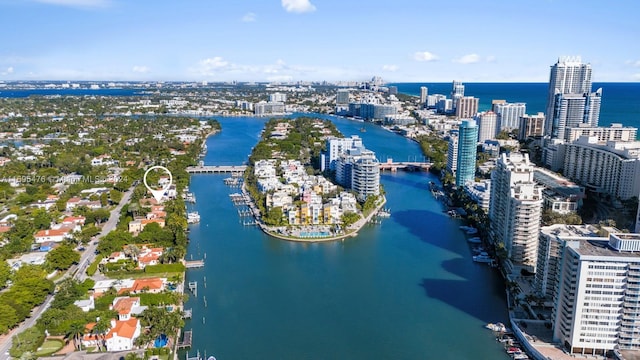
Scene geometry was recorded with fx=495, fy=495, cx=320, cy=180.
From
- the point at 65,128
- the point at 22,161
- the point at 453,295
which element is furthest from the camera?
the point at 65,128

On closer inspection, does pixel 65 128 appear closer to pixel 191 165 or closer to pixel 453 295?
pixel 191 165

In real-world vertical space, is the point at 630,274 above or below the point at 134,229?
above

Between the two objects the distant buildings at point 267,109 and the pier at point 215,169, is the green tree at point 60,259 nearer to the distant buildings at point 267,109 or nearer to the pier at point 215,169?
the pier at point 215,169

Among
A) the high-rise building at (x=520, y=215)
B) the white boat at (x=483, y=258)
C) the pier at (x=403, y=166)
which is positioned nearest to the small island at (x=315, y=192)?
the pier at (x=403, y=166)

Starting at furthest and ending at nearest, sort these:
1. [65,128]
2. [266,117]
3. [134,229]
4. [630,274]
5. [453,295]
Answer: [266,117], [65,128], [134,229], [453,295], [630,274]

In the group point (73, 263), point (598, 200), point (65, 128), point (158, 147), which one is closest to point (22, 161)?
point (158, 147)

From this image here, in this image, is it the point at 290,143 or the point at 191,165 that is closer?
the point at 191,165
